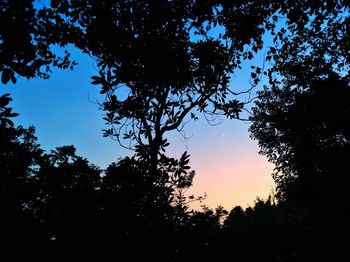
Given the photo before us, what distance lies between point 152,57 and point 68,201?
3.44 metres

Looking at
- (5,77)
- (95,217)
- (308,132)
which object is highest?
(308,132)

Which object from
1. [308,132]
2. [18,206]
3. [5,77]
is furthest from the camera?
[308,132]

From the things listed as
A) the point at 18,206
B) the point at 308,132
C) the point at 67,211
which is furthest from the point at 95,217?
the point at 308,132

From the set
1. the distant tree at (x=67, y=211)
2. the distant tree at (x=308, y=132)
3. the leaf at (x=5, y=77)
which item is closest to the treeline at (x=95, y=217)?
the distant tree at (x=67, y=211)

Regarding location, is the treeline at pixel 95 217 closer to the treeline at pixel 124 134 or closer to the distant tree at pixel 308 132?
the treeline at pixel 124 134

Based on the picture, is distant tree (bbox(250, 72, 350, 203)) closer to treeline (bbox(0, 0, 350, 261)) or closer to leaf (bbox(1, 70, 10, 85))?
treeline (bbox(0, 0, 350, 261))

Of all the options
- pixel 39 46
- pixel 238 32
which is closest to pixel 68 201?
pixel 39 46

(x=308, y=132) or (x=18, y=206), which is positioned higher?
(x=308, y=132)

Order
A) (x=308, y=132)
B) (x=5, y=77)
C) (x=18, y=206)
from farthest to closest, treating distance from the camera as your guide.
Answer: (x=308, y=132), (x=18, y=206), (x=5, y=77)

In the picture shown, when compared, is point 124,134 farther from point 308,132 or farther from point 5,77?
point 308,132

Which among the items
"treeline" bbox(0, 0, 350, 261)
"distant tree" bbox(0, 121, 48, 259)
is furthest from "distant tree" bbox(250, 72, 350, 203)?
"distant tree" bbox(0, 121, 48, 259)

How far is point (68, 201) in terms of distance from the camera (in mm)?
5578

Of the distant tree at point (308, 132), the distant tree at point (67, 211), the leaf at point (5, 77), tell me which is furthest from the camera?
the distant tree at point (308, 132)

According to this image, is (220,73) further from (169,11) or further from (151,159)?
(151,159)
